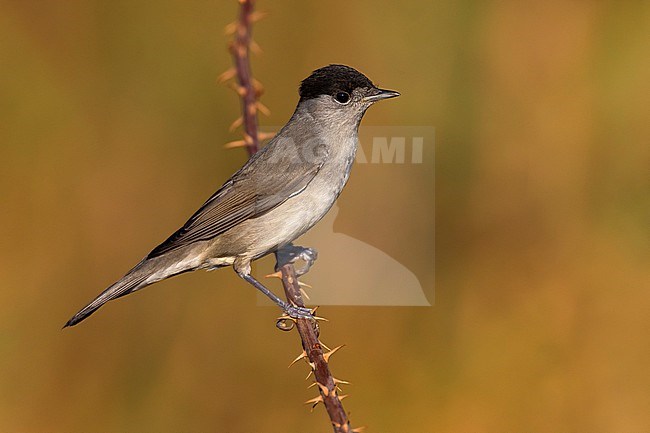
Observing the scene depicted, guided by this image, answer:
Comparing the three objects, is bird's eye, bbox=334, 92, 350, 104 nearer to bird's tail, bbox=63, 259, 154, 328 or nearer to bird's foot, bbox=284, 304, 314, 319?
bird's foot, bbox=284, 304, 314, 319

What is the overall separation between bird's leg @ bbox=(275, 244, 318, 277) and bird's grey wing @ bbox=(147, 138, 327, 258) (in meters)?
0.29

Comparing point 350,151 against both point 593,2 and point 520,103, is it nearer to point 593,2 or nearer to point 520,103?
point 520,103

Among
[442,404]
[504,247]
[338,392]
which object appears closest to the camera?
[338,392]

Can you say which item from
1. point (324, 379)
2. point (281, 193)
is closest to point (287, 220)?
point (281, 193)

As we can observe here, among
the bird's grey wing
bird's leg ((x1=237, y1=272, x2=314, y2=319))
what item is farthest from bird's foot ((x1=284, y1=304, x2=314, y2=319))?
the bird's grey wing

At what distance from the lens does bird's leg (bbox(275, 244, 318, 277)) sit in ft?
14.0

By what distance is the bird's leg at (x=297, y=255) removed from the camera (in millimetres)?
4255

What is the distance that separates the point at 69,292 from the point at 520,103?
10.4ft

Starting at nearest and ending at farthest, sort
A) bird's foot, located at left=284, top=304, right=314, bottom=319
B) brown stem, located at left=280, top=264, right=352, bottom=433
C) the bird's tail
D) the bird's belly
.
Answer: brown stem, located at left=280, top=264, right=352, bottom=433, bird's foot, located at left=284, top=304, right=314, bottom=319, the bird's tail, the bird's belly

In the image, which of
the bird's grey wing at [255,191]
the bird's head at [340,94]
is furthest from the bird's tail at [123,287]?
the bird's head at [340,94]

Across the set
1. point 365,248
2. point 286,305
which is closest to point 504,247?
point 365,248

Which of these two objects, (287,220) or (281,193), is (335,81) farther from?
(287,220)

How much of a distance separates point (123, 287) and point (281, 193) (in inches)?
36.7

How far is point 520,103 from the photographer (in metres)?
5.38
